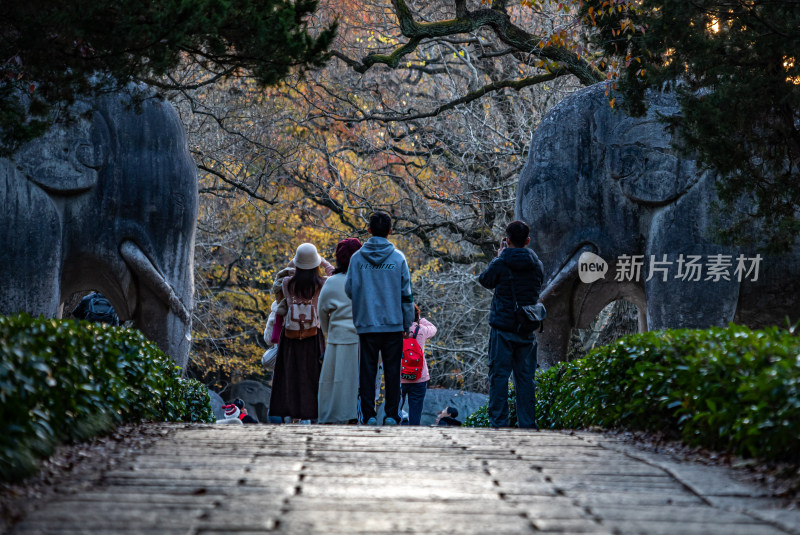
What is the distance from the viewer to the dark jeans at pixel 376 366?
873 centimetres

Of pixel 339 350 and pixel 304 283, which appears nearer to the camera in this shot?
pixel 339 350

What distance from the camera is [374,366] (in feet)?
29.1

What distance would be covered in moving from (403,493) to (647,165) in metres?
6.74

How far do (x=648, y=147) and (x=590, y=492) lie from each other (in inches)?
256

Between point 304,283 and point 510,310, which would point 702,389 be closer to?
point 510,310

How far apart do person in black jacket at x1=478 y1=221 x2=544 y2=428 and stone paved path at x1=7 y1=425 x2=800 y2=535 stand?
2415 millimetres

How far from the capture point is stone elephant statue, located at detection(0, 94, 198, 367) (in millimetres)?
9617

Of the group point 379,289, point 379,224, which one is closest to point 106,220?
point 379,224

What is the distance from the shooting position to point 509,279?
8219 millimetres

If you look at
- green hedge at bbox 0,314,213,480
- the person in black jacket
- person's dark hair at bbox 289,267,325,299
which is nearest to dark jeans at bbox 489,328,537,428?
the person in black jacket

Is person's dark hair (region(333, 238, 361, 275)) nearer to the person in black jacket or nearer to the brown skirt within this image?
the brown skirt

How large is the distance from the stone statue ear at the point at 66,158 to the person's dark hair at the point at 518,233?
4265 mm

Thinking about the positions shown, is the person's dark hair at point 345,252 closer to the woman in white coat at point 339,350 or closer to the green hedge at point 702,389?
the woman in white coat at point 339,350

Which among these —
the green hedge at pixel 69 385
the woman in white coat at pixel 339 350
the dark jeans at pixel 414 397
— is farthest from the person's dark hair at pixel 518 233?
the dark jeans at pixel 414 397
